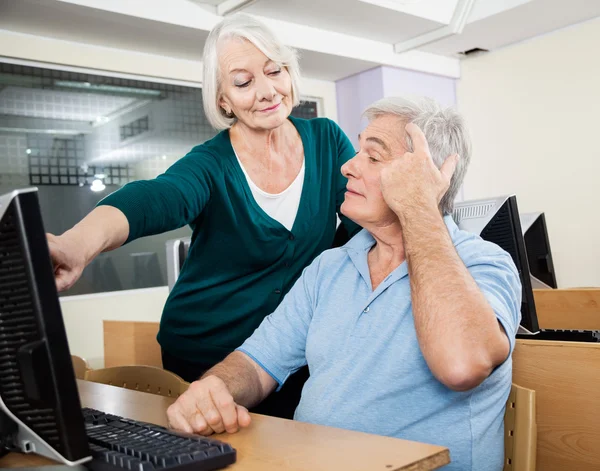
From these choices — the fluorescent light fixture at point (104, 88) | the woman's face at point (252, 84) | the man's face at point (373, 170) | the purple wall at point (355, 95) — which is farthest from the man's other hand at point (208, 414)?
the purple wall at point (355, 95)

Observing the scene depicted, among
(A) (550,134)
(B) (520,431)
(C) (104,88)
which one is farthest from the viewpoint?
(A) (550,134)

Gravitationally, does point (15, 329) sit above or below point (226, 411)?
above

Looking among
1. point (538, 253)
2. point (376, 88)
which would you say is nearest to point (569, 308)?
point (538, 253)

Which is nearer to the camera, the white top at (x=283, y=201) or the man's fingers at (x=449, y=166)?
the man's fingers at (x=449, y=166)

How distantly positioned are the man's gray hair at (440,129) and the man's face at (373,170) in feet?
0.07

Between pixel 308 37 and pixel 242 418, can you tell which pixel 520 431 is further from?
pixel 308 37

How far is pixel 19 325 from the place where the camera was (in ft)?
2.42

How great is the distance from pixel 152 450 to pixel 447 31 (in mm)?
4205

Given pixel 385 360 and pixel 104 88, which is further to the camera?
pixel 104 88

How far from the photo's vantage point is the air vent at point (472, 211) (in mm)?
1783

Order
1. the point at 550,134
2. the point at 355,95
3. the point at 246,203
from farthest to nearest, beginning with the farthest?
the point at 355,95 → the point at 550,134 → the point at 246,203

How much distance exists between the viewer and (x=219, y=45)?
1710mm

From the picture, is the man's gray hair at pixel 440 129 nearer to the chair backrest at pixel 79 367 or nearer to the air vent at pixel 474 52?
the chair backrest at pixel 79 367

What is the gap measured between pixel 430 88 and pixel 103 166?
269 cm
